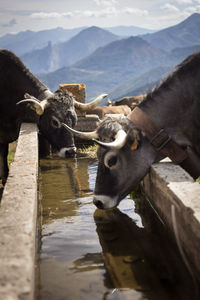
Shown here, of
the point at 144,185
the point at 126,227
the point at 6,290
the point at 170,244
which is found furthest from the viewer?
the point at 144,185

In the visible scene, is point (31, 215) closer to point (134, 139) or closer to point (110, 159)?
point (110, 159)

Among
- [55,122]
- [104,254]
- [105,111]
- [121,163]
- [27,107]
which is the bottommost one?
[105,111]

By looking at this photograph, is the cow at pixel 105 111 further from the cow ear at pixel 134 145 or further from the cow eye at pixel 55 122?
the cow ear at pixel 134 145

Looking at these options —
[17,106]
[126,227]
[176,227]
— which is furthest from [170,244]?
Answer: [17,106]

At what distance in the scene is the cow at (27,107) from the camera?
712 centimetres

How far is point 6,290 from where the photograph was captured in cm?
184

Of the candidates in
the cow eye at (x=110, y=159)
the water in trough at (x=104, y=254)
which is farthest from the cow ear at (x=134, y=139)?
the water in trough at (x=104, y=254)

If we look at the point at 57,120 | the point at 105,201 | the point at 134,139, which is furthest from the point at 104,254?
the point at 57,120

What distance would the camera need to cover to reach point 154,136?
400cm

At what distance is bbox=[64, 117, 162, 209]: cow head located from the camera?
13.0 feet

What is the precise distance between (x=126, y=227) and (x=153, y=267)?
93 centimetres

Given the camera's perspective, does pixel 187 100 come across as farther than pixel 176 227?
Yes

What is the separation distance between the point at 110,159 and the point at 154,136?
0.53 meters

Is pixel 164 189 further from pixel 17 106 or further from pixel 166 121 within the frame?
pixel 17 106
